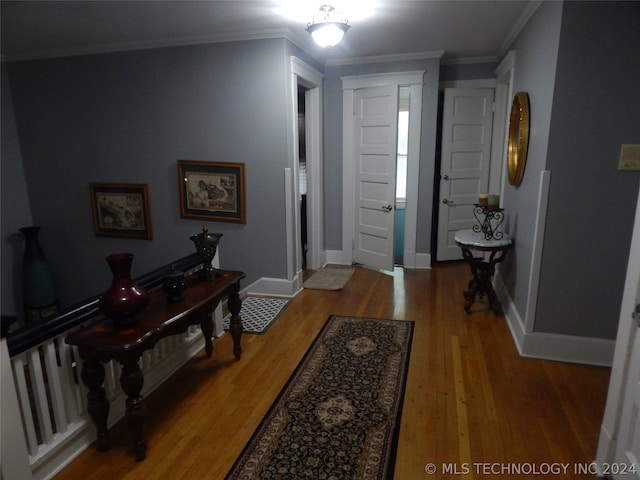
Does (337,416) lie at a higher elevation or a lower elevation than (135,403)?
lower

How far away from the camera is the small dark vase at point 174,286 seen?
2193 millimetres

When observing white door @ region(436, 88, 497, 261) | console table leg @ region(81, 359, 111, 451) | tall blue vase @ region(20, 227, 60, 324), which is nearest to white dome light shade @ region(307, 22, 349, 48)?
white door @ region(436, 88, 497, 261)

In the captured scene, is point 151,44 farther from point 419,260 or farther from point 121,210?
point 419,260

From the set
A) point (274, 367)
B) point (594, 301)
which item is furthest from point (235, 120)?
point (594, 301)

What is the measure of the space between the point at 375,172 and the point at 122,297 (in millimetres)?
3385

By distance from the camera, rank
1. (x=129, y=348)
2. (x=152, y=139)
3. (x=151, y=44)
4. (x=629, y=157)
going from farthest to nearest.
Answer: (x=152, y=139)
(x=151, y=44)
(x=629, y=157)
(x=129, y=348)

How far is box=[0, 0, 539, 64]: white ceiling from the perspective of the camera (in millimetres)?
2863

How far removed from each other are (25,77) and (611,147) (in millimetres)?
5434

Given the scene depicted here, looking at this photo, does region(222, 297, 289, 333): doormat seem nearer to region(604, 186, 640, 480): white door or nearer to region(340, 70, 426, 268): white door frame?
region(340, 70, 426, 268): white door frame

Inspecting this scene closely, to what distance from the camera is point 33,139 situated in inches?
174

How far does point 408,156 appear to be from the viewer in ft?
15.0

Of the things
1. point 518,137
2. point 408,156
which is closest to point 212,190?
point 408,156

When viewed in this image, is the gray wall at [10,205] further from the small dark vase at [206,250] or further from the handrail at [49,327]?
the handrail at [49,327]

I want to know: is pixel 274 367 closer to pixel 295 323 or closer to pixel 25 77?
pixel 295 323
